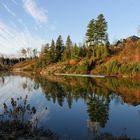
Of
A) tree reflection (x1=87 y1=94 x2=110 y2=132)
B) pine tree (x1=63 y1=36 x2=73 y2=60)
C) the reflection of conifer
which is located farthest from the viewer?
pine tree (x1=63 y1=36 x2=73 y2=60)

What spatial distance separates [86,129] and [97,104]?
30.1 feet

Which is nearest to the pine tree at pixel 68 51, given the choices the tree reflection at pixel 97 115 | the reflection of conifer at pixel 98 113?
the reflection of conifer at pixel 98 113

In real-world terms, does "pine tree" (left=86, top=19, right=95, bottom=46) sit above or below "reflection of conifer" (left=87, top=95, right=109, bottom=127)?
above

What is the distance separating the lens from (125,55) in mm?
78375

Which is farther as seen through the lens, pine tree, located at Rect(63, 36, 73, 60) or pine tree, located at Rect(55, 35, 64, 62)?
pine tree, located at Rect(55, 35, 64, 62)

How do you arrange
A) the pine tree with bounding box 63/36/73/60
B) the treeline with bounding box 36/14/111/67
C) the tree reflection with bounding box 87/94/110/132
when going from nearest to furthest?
the tree reflection with bounding box 87/94/110/132, the treeline with bounding box 36/14/111/67, the pine tree with bounding box 63/36/73/60

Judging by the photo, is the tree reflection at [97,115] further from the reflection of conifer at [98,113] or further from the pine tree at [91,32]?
the pine tree at [91,32]

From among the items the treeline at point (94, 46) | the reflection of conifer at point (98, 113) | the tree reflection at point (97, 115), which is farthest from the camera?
the treeline at point (94, 46)

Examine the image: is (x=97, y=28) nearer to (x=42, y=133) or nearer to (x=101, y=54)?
(x=101, y=54)

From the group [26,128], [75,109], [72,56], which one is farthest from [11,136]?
[72,56]

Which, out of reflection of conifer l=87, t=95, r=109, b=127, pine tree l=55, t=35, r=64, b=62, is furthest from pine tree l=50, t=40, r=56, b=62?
A: reflection of conifer l=87, t=95, r=109, b=127

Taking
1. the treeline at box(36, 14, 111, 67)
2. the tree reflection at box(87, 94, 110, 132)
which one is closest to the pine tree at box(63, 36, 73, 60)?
the treeline at box(36, 14, 111, 67)

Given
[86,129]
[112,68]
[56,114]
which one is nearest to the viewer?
[86,129]

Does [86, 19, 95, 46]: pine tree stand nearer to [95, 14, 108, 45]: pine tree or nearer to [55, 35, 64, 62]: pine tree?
[95, 14, 108, 45]: pine tree
